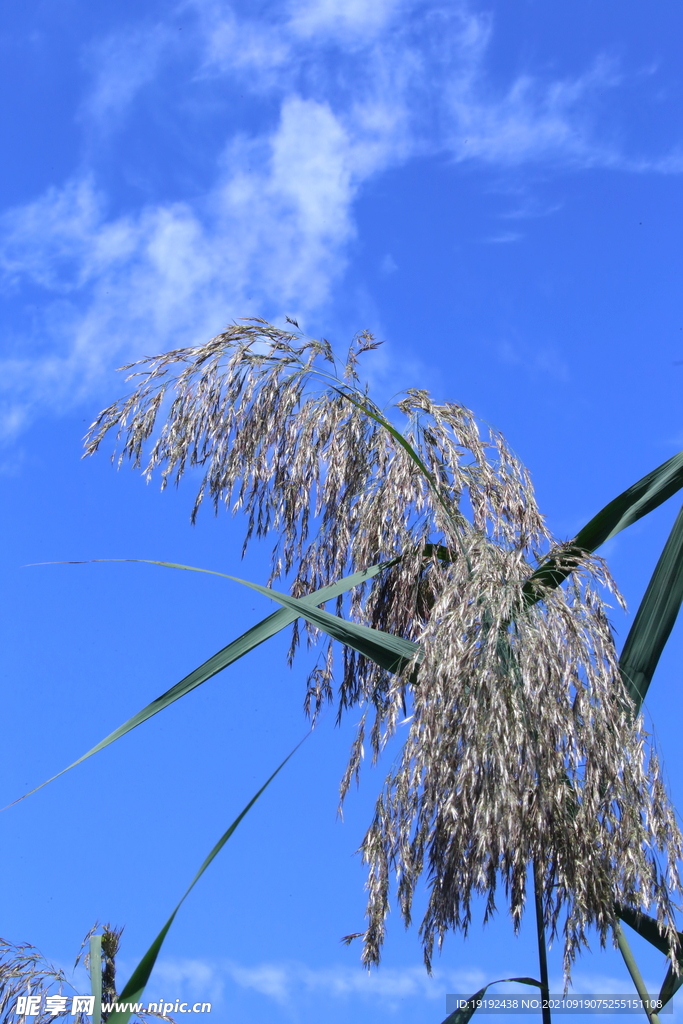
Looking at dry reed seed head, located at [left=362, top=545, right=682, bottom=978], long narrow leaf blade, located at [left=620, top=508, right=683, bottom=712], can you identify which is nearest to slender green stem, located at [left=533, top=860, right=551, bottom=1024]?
dry reed seed head, located at [left=362, top=545, right=682, bottom=978]

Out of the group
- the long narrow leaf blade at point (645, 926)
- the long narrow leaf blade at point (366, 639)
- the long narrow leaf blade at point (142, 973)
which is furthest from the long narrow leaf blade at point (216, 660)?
the long narrow leaf blade at point (645, 926)

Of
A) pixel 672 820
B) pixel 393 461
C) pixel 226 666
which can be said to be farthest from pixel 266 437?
pixel 672 820

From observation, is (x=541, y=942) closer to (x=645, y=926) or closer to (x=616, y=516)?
(x=645, y=926)

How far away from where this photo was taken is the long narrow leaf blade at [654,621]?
9.15 feet

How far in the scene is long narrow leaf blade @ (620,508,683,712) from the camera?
279 cm

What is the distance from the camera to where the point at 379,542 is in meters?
3.29

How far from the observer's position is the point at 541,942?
264cm

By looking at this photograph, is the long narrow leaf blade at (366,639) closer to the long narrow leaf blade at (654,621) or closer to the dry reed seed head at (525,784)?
the dry reed seed head at (525,784)

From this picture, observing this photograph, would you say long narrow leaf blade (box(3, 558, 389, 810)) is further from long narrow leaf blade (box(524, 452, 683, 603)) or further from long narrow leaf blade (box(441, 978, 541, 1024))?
long narrow leaf blade (box(441, 978, 541, 1024))

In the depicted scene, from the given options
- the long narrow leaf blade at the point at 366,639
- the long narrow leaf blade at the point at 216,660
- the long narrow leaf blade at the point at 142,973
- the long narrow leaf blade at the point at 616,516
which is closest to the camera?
the long narrow leaf blade at the point at 142,973

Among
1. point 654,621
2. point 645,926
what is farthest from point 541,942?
point 654,621

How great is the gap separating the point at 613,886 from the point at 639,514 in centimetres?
117

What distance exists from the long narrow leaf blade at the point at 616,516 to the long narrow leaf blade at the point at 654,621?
0.54 feet

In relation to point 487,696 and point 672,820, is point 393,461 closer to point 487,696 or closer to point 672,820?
point 487,696
